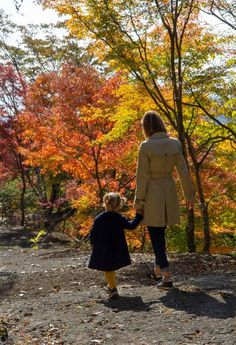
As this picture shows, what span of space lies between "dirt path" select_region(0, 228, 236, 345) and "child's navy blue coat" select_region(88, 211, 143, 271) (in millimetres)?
393

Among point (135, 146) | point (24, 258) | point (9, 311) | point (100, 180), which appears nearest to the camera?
point (9, 311)

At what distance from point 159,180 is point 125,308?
1.46m

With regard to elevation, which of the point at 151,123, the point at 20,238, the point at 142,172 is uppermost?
the point at 151,123

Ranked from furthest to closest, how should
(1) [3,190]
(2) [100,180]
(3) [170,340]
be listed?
(1) [3,190] → (2) [100,180] → (3) [170,340]

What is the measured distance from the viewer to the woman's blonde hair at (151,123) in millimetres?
5219

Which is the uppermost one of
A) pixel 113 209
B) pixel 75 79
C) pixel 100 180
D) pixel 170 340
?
pixel 75 79

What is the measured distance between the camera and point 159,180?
5.33 meters

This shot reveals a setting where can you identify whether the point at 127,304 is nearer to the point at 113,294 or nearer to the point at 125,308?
the point at 125,308

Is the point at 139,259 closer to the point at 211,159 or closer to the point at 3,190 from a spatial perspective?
the point at 211,159

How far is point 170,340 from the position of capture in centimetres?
376

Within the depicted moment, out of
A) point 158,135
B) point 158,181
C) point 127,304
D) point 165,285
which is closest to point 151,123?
point 158,135

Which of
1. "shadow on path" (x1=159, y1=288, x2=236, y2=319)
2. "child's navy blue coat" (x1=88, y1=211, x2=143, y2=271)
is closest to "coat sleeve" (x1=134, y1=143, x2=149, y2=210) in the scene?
"child's navy blue coat" (x1=88, y1=211, x2=143, y2=271)

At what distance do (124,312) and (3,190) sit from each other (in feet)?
74.6

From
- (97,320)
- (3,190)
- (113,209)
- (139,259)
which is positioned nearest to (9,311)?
(97,320)
